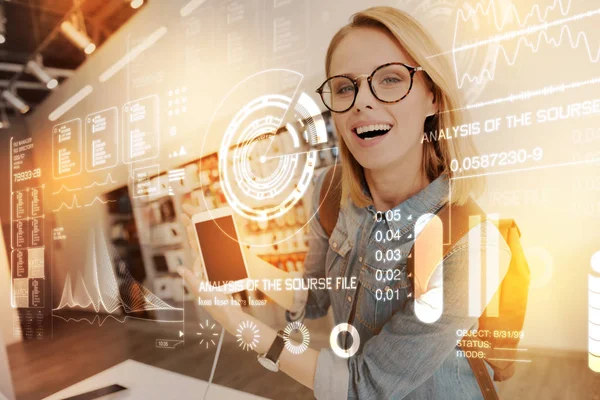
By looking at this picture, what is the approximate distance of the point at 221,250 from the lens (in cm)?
138

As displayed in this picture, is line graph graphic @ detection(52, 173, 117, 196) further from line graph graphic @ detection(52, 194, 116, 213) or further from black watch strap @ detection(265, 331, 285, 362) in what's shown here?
black watch strap @ detection(265, 331, 285, 362)

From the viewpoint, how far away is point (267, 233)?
132cm

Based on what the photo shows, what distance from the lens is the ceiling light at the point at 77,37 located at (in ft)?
5.71

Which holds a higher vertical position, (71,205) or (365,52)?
(365,52)

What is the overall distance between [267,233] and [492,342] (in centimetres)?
60

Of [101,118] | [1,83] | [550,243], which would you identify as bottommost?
[550,243]

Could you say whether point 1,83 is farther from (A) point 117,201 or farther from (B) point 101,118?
(A) point 117,201

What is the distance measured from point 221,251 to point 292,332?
0.30m

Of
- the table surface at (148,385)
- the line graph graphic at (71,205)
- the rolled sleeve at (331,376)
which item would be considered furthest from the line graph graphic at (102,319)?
the rolled sleeve at (331,376)

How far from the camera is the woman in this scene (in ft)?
3.42

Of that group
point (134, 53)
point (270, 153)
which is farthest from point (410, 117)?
point (134, 53)

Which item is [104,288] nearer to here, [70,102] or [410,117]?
[70,102]

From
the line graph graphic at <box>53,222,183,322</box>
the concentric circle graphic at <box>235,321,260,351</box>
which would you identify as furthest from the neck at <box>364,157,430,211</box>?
the line graph graphic at <box>53,222,183,322</box>

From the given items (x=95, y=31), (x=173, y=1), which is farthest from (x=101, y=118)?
(x=173, y=1)
